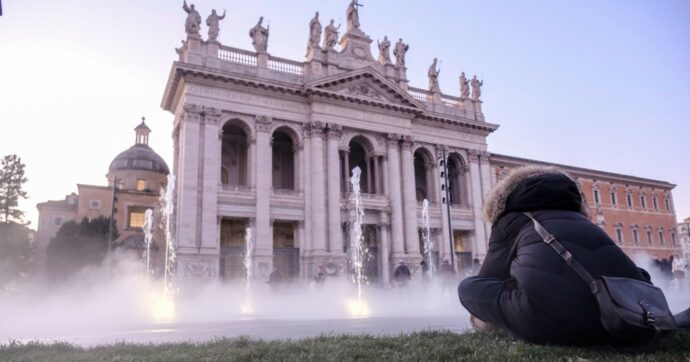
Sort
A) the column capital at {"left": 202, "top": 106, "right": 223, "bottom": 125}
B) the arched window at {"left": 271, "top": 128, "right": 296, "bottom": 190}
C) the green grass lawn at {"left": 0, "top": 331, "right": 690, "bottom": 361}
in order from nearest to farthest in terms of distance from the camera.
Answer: the green grass lawn at {"left": 0, "top": 331, "right": 690, "bottom": 361}, the column capital at {"left": 202, "top": 106, "right": 223, "bottom": 125}, the arched window at {"left": 271, "top": 128, "right": 296, "bottom": 190}

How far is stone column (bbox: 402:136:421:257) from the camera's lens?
106 feet

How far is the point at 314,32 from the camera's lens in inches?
1288

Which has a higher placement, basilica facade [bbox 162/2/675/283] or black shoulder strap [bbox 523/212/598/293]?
basilica facade [bbox 162/2/675/283]

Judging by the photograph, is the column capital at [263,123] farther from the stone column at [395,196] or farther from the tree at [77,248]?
the tree at [77,248]

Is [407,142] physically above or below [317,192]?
above

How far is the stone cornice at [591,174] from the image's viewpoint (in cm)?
4175

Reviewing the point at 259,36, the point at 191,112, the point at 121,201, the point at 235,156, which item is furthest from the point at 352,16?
the point at 121,201

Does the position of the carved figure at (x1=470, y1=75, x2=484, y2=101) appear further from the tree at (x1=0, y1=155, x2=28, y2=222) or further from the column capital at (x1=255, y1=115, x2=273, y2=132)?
the tree at (x1=0, y1=155, x2=28, y2=222)

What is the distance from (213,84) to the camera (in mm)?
28578

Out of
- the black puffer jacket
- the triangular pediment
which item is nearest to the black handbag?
the black puffer jacket

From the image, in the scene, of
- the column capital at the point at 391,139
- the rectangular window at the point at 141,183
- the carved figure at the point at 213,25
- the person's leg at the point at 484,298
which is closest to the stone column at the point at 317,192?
the column capital at the point at 391,139

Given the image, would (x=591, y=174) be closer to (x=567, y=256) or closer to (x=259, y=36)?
(x=259, y=36)

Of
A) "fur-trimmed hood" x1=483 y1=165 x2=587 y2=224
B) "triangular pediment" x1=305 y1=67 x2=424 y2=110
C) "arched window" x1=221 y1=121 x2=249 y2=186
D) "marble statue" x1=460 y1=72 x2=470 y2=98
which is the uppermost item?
"marble statue" x1=460 y1=72 x2=470 y2=98

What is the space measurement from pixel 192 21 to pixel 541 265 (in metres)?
28.9
